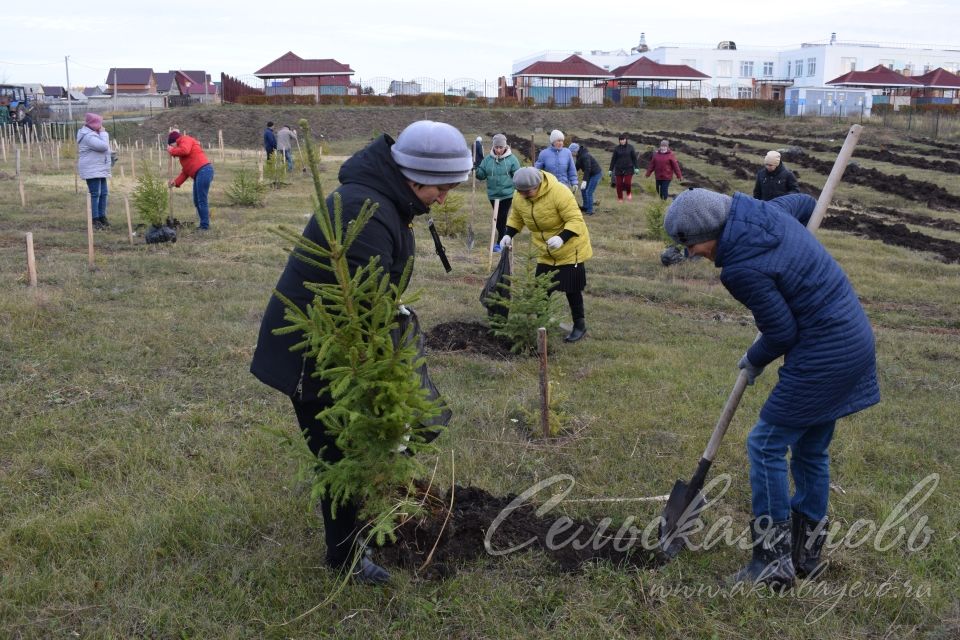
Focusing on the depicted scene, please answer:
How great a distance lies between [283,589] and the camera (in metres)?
3.28

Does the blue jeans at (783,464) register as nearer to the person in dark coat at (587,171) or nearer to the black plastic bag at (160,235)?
the black plastic bag at (160,235)

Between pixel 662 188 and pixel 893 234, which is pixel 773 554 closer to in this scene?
pixel 893 234

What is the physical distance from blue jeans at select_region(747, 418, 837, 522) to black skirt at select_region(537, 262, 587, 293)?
3787 mm

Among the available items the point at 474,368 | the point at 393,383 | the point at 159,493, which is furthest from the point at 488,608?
the point at 474,368

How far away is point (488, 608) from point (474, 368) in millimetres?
3222

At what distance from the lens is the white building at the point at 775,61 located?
72.1 m

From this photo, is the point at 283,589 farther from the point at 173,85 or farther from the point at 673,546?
the point at 173,85

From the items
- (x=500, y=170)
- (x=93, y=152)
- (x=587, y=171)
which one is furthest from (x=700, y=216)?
(x=587, y=171)

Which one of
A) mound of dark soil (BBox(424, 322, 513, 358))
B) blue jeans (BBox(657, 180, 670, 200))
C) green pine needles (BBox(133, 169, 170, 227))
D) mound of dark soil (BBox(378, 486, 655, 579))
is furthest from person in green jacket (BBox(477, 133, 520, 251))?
mound of dark soil (BBox(378, 486, 655, 579))

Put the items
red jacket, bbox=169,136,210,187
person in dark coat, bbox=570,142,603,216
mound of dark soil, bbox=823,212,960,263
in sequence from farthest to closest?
person in dark coat, bbox=570,142,603,216 < mound of dark soil, bbox=823,212,960,263 < red jacket, bbox=169,136,210,187

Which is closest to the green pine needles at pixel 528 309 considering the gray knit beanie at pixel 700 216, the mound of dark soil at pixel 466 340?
the mound of dark soil at pixel 466 340

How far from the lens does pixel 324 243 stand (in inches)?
115

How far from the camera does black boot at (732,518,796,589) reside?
3314 mm

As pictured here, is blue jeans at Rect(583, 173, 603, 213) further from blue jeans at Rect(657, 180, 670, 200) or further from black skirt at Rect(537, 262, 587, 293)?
black skirt at Rect(537, 262, 587, 293)
